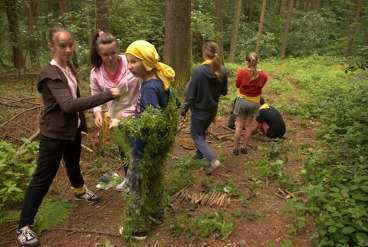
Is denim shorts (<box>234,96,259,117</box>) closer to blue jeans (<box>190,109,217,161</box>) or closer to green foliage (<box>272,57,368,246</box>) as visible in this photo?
blue jeans (<box>190,109,217,161</box>)

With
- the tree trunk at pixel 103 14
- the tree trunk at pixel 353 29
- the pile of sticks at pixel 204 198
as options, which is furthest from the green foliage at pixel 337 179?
the tree trunk at pixel 353 29

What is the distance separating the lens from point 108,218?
11.7ft

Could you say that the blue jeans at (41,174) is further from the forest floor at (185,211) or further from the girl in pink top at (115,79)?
the girl in pink top at (115,79)

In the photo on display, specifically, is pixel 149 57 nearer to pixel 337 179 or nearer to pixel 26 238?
pixel 26 238

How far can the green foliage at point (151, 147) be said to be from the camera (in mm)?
2462

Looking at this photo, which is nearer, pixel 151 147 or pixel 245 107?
pixel 151 147

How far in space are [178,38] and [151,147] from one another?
4390mm

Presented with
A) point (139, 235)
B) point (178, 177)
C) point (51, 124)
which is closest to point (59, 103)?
point (51, 124)

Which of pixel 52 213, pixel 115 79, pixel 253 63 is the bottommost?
pixel 52 213

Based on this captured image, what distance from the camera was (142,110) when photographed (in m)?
2.79

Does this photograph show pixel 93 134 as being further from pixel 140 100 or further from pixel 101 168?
pixel 140 100

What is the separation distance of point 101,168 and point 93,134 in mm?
1126

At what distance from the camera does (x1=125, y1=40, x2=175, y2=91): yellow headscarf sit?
2.65 metres

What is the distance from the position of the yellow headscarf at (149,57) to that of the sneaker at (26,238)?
2221 millimetres
